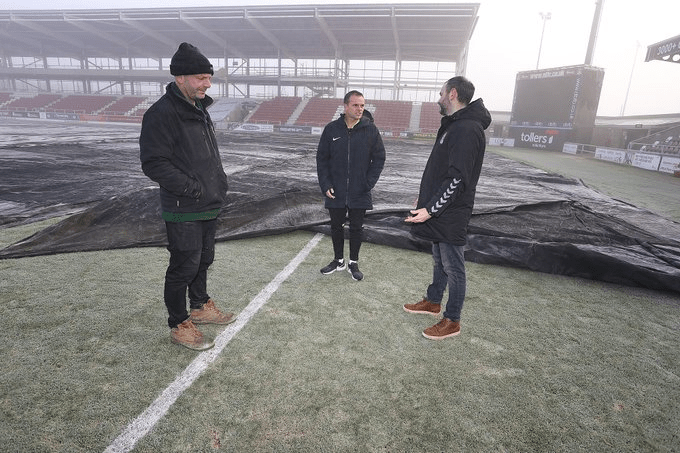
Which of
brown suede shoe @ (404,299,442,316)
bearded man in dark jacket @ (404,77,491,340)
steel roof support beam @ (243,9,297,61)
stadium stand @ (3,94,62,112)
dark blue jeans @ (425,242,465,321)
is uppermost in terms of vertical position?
steel roof support beam @ (243,9,297,61)

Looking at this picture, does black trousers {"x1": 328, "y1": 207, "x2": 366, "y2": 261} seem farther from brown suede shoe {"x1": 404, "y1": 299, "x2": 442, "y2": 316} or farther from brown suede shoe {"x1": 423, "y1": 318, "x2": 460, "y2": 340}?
brown suede shoe {"x1": 423, "y1": 318, "x2": 460, "y2": 340}

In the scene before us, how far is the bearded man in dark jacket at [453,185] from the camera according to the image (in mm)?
2609

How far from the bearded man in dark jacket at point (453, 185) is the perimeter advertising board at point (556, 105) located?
100ft

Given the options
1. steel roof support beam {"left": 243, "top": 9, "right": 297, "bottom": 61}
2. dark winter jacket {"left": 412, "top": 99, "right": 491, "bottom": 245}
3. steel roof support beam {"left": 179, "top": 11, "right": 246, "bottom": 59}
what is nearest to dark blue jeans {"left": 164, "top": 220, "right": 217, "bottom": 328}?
dark winter jacket {"left": 412, "top": 99, "right": 491, "bottom": 245}

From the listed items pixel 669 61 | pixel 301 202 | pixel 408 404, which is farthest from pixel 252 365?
pixel 669 61

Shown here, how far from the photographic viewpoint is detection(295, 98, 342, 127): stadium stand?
3815 centimetres

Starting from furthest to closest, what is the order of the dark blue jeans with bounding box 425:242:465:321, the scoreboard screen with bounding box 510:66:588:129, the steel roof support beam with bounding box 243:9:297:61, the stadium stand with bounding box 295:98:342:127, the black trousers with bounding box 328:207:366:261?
the stadium stand with bounding box 295:98:342:127 < the steel roof support beam with bounding box 243:9:297:61 < the scoreboard screen with bounding box 510:66:588:129 < the black trousers with bounding box 328:207:366:261 < the dark blue jeans with bounding box 425:242:465:321

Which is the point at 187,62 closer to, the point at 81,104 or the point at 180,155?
the point at 180,155

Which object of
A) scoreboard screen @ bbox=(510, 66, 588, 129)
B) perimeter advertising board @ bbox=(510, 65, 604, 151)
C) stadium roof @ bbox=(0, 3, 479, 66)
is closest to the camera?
perimeter advertising board @ bbox=(510, 65, 604, 151)

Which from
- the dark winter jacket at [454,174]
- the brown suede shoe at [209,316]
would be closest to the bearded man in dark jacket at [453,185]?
the dark winter jacket at [454,174]

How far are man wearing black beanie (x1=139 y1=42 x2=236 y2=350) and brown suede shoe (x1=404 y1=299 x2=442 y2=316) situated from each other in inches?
71.3

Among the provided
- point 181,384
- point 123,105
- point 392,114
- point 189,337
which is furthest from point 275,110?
point 181,384

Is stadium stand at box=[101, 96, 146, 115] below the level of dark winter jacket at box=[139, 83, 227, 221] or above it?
above

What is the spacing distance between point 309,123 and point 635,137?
95.4 feet
